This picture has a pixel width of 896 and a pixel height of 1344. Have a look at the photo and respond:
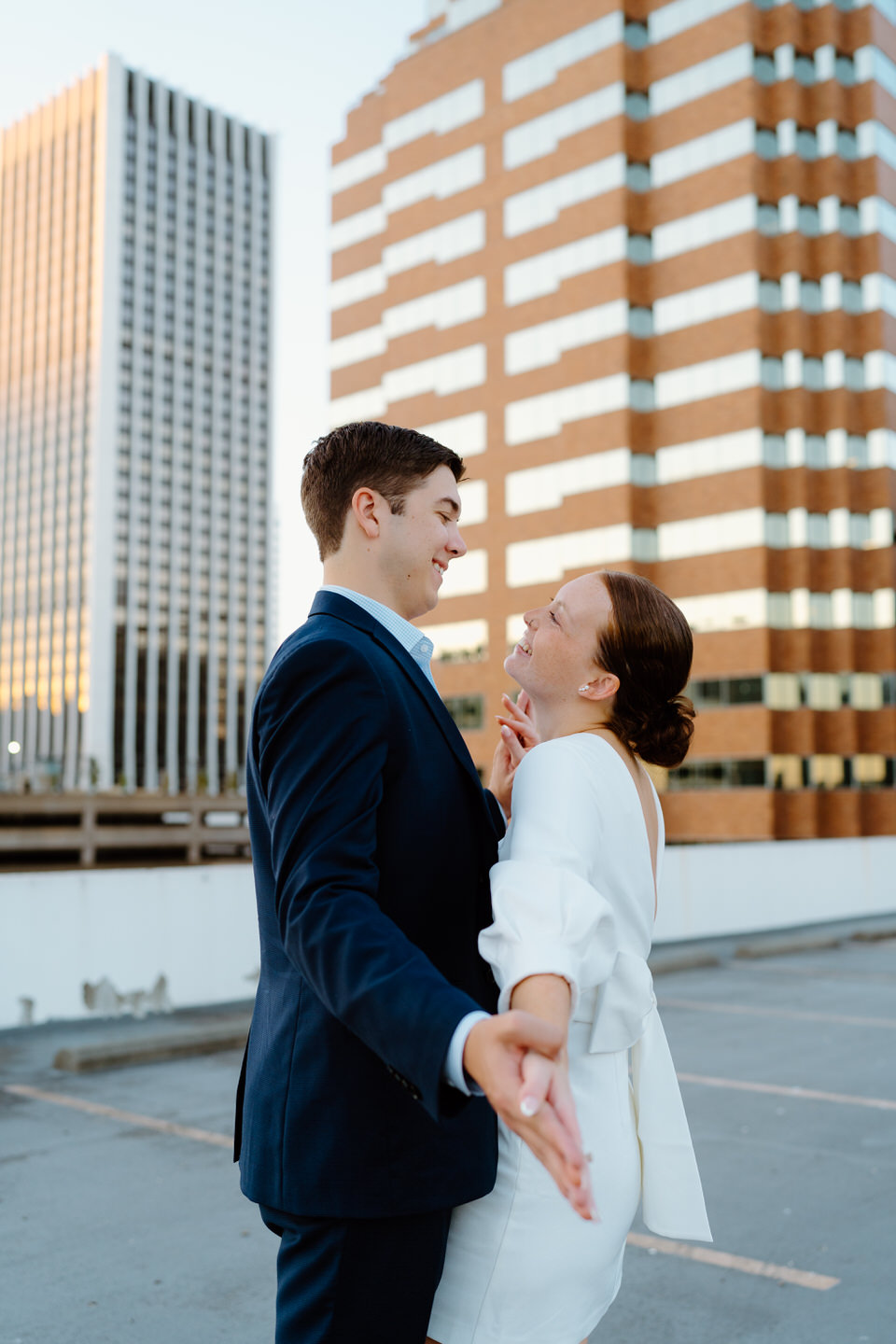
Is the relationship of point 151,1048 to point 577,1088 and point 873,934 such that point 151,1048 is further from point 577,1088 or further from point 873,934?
point 873,934

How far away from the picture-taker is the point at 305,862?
5.20 ft

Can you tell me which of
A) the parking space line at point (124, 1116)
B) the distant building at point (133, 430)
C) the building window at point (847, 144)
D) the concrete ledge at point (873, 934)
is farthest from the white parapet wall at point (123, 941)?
the distant building at point (133, 430)

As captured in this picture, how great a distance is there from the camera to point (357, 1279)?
1.71 m

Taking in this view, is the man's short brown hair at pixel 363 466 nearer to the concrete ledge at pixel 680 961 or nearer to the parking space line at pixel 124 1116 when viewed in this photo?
the parking space line at pixel 124 1116

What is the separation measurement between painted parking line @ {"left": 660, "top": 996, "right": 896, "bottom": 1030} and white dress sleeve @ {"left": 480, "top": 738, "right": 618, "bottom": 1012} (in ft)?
29.5

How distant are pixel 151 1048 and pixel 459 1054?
7556mm

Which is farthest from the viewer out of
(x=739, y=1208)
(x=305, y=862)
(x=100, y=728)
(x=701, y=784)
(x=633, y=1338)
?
(x=100, y=728)

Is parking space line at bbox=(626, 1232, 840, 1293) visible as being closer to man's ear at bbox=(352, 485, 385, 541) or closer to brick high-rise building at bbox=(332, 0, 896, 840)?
man's ear at bbox=(352, 485, 385, 541)

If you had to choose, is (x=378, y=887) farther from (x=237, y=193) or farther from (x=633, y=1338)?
(x=237, y=193)

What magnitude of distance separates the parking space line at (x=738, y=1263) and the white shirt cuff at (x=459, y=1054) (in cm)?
333

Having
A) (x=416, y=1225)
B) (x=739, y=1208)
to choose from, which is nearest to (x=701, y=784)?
(x=739, y=1208)

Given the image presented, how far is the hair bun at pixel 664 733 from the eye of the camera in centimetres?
217

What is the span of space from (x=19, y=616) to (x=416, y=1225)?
5650 inches

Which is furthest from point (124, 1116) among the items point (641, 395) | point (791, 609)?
point (641, 395)
